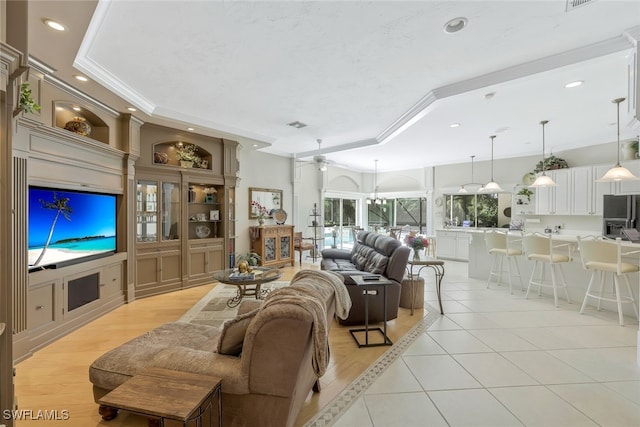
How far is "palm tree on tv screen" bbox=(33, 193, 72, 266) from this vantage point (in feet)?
10.1

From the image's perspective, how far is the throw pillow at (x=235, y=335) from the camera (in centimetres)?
169

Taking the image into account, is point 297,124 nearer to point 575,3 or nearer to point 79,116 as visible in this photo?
point 79,116

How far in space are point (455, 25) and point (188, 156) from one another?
14.7 ft

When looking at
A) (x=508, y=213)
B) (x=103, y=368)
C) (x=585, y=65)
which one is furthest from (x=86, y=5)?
(x=508, y=213)

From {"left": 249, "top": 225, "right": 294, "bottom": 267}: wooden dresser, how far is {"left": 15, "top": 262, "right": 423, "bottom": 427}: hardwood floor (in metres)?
2.35

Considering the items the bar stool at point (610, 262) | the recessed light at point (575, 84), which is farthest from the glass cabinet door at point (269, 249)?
the recessed light at point (575, 84)

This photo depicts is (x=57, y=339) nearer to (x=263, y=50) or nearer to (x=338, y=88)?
(x=263, y=50)

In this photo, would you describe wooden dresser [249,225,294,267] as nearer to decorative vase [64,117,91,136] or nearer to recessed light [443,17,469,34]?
decorative vase [64,117,91,136]

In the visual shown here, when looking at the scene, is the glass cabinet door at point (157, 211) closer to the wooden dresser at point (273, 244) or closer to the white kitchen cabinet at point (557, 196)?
the wooden dresser at point (273, 244)

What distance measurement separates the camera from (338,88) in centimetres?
358

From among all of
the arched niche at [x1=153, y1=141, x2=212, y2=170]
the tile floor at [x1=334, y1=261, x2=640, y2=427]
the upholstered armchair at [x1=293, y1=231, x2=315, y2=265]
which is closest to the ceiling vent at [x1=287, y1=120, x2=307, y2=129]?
the arched niche at [x1=153, y1=141, x2=212, y2=170]

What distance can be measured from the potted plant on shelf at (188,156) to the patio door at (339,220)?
4.42 meters

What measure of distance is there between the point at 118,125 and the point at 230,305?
10.1 feet

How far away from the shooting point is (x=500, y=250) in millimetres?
5059
